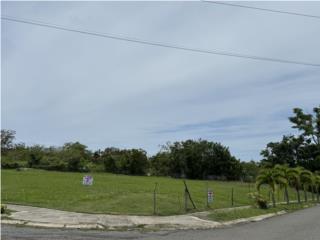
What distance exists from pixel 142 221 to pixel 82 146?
81.8 meters

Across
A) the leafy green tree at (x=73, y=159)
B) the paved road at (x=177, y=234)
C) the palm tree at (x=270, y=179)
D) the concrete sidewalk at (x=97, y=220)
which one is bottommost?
the paved road at (x=177, y=234)

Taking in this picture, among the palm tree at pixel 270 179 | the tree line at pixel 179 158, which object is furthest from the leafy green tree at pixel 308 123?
the palm tree at pixel 270 179

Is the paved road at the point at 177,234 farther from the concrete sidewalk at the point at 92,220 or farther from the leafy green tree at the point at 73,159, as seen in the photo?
the leafy green tree at the point at 73,159

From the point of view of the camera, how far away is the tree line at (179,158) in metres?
88.4

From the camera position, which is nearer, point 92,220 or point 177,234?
point 177,234

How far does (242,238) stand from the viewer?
17203 millimetres

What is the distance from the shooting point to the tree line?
88.4m

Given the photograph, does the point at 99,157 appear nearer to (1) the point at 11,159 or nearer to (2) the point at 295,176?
(1) the point at 11,159

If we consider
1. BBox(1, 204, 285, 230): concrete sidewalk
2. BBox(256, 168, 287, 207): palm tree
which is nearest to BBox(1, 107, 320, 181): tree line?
BBox(256, 168, 287, 207): palm tree

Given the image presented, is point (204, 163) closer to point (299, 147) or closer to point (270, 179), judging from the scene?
point (299, 147)

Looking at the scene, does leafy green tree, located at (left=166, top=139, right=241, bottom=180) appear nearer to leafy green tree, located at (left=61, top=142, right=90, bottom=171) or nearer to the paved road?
leafy green tree, located at (left=61, top=142, right=90, bottom=171)

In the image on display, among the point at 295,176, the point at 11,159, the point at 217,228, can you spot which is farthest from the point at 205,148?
the point at 217,228

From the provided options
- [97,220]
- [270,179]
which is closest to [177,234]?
[97,220]

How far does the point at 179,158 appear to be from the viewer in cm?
9781
